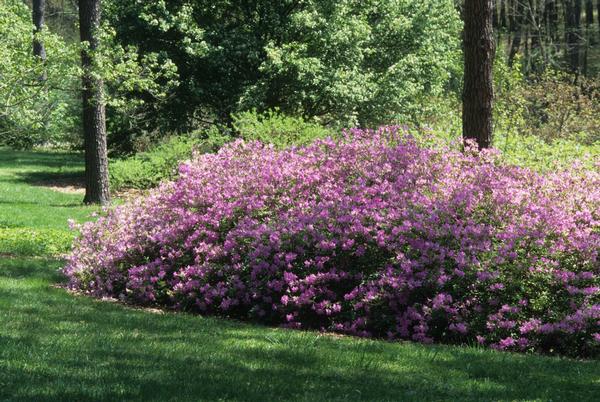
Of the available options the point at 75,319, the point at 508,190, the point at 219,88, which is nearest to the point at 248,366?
the point at 75,319

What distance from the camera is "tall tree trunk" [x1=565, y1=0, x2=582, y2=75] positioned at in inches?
1604

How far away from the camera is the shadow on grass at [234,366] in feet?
14.9

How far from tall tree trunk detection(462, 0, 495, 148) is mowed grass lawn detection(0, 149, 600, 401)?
15.3 feet

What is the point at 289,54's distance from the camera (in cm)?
2106

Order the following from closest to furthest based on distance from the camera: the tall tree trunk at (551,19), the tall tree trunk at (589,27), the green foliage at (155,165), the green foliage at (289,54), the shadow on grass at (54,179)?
the green foliage at (155,165)
the green foliage at (289,54)
the shadow on grass at (54,179)
the tall tree trunk at (589,27)
the tall tree trunk at (551,19)

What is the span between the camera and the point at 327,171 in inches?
360

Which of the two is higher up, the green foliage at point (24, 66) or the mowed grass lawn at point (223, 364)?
the green foliage at point (24, 66)

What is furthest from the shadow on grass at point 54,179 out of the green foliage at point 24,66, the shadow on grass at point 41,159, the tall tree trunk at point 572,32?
the tall tree trunk at point 572,32

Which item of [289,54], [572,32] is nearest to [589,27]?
[572,32]

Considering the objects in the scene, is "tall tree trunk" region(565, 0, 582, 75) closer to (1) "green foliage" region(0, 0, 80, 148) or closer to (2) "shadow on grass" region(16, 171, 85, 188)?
(2) "shadow on grass" region(16, 171, 85, 188)

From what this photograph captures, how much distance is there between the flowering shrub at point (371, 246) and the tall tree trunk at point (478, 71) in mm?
1131

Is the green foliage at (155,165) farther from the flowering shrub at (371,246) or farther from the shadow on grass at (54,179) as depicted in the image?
the flowering shrub at (371,246)

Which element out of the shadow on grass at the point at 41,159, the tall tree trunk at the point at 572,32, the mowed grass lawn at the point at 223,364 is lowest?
the mowed grass lawn at the point at 223,364

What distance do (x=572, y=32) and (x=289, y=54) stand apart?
2514cm
